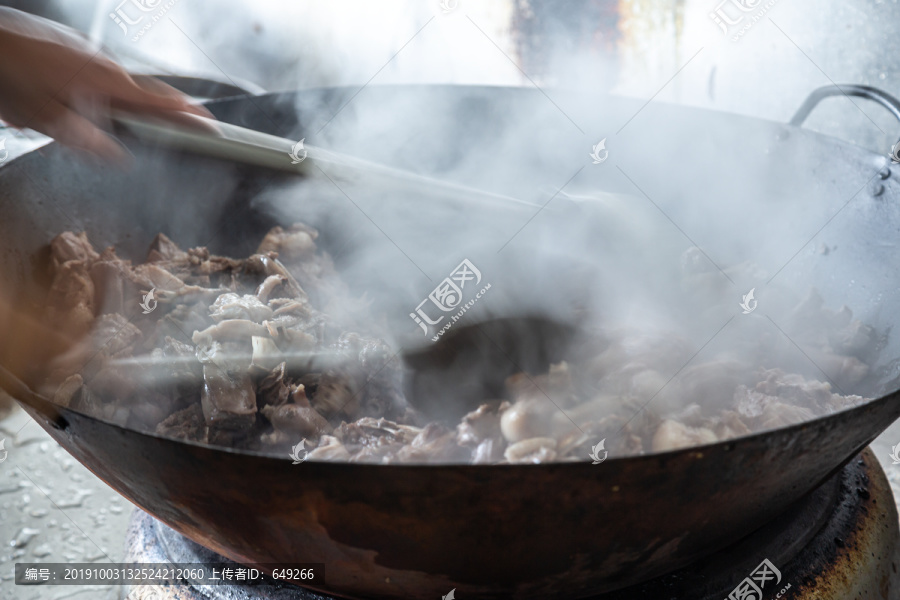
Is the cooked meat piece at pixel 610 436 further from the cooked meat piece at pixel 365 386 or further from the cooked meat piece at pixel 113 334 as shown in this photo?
the cooked meat piece at pixel 113 334

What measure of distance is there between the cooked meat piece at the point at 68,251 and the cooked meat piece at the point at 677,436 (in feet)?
6.54

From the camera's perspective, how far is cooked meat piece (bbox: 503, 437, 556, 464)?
154cm

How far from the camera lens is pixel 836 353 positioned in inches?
87.9

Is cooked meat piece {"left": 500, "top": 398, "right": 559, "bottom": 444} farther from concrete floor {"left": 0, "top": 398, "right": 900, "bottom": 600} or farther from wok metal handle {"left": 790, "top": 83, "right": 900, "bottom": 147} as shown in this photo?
concrete floor {"left": 0, "top": 398, "right": 900, "bottom": 600}

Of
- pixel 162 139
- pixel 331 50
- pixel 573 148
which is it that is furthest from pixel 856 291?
pixel 331 50

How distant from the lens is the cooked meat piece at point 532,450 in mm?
1536

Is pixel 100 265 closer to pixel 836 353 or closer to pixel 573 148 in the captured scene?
pixel 573 148
